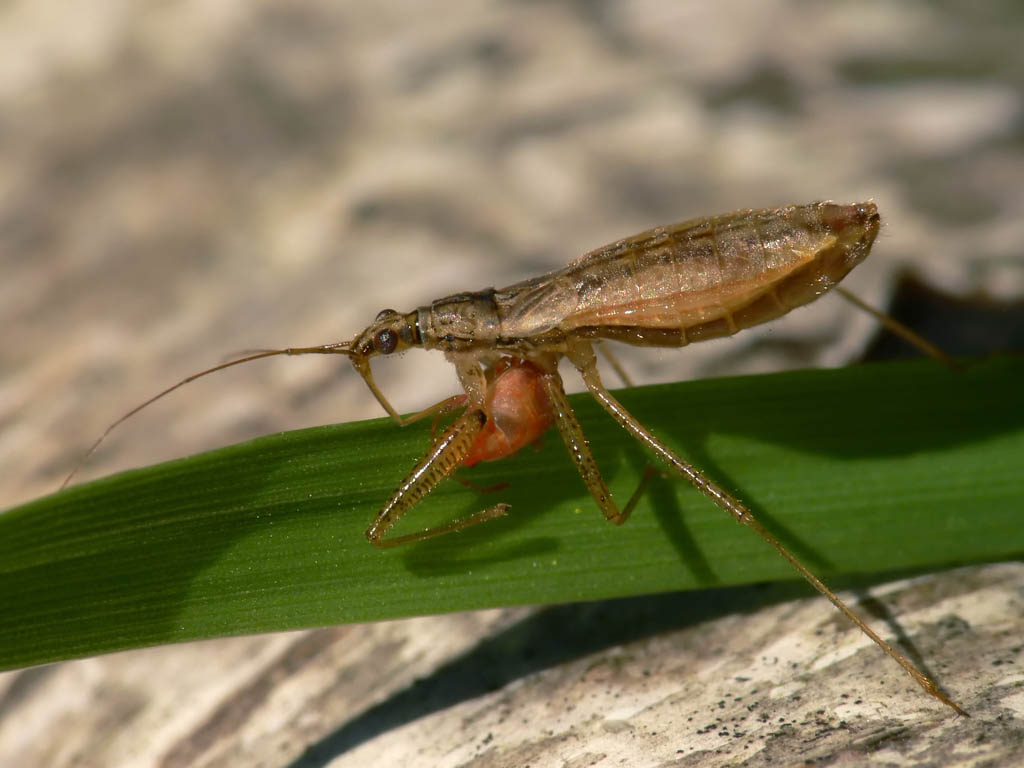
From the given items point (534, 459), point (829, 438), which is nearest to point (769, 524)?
point (829, 438)

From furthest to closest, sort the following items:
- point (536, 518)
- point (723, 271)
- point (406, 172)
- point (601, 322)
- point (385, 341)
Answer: point (406, 172) < point (385, 341) < point (601, 322) < point (723, 271) < point (536, 518)

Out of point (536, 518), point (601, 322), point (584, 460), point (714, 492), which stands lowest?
point (714, 492)

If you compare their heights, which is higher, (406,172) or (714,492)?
(406,172)

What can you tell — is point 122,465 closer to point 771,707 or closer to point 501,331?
point 501,331

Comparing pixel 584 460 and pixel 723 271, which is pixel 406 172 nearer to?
pixel 723 271

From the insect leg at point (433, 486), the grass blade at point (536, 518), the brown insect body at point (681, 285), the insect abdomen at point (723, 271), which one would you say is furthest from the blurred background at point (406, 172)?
the insect leg at point (433, 486)

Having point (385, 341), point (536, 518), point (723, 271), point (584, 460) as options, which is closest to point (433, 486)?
point (536, 518)

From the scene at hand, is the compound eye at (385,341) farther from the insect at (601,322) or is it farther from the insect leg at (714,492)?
the insect leg at (714,492)
